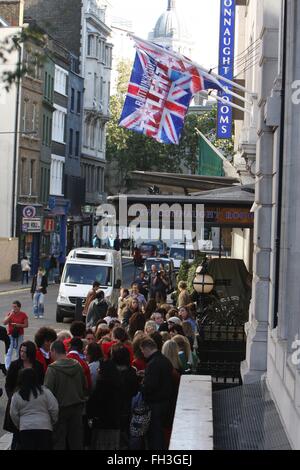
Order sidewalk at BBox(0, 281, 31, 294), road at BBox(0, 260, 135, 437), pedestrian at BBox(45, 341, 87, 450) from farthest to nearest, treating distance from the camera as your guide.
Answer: sidewalk at BBox(0, 281, 31, 294)
road at BBox(0, 260, 135, 437)
pedestrian at BBox(45, 341, 87, 450)

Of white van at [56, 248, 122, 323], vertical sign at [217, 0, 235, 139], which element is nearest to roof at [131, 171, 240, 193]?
vertical sign at [217, 0, 235, 139]

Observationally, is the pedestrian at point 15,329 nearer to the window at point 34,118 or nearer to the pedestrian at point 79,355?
the pedestrian at point 79,355

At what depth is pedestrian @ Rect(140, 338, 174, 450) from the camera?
39.3ft

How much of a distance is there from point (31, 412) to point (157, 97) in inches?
462

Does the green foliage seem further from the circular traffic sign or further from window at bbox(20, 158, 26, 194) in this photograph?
window at bbox(20, 158, 26, 194)

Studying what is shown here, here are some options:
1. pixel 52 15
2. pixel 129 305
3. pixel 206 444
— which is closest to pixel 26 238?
pixel 52 15

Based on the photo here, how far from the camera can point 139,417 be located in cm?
1205

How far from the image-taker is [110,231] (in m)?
75.2

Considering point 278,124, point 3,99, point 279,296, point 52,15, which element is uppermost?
point 52,15

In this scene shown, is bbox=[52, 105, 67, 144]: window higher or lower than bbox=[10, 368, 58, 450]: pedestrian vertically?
higher

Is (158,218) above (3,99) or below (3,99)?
below

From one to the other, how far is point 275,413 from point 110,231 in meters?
64.0

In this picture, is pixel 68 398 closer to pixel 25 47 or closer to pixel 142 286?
pixel 25 47
